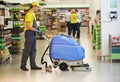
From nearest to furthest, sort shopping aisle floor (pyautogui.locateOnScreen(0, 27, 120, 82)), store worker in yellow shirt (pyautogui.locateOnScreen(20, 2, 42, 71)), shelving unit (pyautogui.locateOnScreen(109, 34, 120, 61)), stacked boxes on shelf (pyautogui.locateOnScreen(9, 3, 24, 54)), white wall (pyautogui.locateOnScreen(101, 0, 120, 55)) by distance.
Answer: shopping aisle floor (pyautogui.locateOnScreen(0, 27, 120, 82)) < store worker in yellow shirt (pyautogui.locateOnScreen(20, 2, 42, 71)) < shelving unit (pyautogui.locateOnScreen(109, 34, 120, 61)) < white wall (pyautogui.locateOnScreen(101, 0, 120, 55)) < stacked boxes on shelf (pyautogui.locateOnScreen(9, 3, 24, 54))

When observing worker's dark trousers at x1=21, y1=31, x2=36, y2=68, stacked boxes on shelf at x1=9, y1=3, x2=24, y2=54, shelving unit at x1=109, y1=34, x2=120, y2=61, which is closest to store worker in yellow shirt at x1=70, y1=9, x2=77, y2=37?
stacked boxes on shelf at x1=9, y1=3, x2=24, y2=54

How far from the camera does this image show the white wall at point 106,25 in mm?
10141

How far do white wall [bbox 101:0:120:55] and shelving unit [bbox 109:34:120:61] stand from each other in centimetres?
33

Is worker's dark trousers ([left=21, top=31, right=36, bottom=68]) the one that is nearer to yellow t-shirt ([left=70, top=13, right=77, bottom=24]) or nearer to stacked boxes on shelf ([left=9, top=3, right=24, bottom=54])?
stacked boxes on shelf ([left=9, top=3, right=24, bottom=54])

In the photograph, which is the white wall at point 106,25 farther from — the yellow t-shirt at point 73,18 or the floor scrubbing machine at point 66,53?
the yellow t-shirt at point 73,18

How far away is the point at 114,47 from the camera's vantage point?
32.1 ft

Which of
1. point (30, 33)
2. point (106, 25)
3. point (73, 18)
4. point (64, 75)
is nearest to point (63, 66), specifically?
point (64, 75)

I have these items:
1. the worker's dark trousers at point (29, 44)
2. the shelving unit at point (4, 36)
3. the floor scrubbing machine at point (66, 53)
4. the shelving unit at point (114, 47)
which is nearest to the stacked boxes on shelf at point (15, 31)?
the shelving unit at point (4, 36)

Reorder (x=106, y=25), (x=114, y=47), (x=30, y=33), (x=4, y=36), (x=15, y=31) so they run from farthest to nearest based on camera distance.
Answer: (x=15, y=31) < (x=4, y=36) < (x=106, y=25) < (x=114, y=47) < (x=30, y=33)

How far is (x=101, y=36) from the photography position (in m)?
10.3

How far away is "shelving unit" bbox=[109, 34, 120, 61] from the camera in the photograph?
9.77m

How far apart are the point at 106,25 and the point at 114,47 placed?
771mm

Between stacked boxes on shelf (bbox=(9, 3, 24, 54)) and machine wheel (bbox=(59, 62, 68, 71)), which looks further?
stacked boxes on shelf (bbox=(9, 3, 24, 54))

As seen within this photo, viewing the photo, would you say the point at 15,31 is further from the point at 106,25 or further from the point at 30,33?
the point at 30,33
